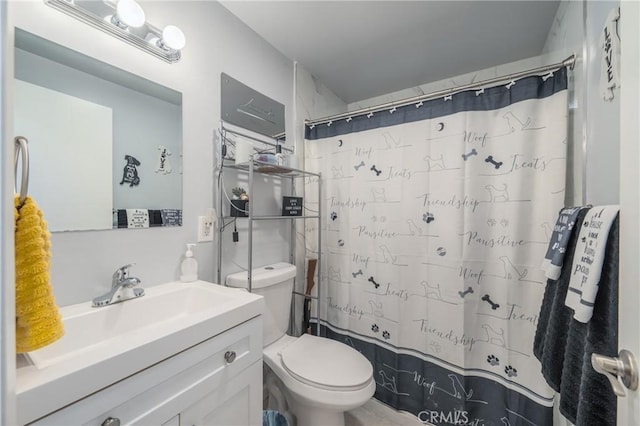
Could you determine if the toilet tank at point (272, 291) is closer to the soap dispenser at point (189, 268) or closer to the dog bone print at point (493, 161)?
the soap dispenser at point (189, 268)

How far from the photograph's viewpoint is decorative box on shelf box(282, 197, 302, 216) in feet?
5.27

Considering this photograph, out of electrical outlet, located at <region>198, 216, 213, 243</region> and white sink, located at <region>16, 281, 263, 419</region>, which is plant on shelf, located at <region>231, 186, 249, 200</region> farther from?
white sink, located at <region>16, 281, 263, 419</region>

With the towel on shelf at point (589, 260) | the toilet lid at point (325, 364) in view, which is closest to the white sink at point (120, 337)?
the toilet lid at point (325, 364)

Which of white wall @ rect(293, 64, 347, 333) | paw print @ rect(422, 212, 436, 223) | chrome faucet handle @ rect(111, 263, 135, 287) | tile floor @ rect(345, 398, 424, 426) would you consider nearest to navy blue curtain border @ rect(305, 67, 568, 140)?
white wall @ rect(293, 64, 347, 333)

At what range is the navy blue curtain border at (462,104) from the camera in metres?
1.22

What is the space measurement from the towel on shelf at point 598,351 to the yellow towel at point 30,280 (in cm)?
117

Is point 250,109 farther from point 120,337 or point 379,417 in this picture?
point 379,417

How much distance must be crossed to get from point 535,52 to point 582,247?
5.42 ft

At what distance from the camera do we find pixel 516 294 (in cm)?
129

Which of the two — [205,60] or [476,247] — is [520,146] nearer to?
[476,247]

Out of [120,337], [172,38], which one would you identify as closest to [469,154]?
[172,38]

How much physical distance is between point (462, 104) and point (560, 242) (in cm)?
89

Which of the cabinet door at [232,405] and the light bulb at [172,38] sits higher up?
the light bulb at [172,38]

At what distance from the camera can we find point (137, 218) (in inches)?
40.9
